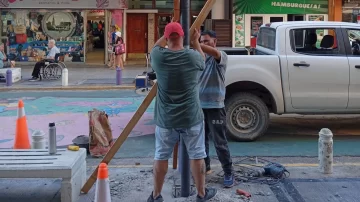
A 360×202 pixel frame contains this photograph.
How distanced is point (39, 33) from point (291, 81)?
55.9 ft

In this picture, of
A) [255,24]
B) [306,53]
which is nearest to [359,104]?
[306,53]

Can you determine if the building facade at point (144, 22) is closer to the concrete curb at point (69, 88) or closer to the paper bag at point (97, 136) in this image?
the concrete curb at point (69, 88)

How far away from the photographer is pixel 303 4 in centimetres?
2419

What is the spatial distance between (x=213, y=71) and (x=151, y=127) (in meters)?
3.99

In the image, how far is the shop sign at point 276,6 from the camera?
24.1 meters

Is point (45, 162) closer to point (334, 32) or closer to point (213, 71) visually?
point (213, 71)

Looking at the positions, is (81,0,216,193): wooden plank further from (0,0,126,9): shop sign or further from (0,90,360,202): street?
(0,0,126,9): shop sign

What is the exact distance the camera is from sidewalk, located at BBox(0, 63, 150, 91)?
16.4m

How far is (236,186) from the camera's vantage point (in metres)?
6.16

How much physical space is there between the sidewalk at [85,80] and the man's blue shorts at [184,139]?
36.5 ft

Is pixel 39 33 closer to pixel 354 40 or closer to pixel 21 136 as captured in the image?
pixel 21 136

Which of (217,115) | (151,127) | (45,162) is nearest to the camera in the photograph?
(45,162)

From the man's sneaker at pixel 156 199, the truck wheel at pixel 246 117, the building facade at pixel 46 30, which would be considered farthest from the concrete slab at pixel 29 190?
the building facade at pixel 46 30

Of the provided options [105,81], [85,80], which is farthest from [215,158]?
[85,80]
